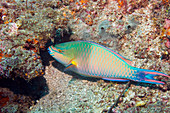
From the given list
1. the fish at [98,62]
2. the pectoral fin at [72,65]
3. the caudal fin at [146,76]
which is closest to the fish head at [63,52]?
the fish at [98,62]

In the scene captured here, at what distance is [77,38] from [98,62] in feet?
3.75

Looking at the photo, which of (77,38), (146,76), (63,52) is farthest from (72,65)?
(146,76)

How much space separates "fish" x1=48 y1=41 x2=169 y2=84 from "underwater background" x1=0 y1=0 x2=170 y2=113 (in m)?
0.28

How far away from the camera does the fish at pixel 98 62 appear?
8.53 feet

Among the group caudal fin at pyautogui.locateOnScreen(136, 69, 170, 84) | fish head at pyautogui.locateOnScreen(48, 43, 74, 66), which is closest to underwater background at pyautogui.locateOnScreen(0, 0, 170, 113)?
fish head at pyautogui.locateOnScreen(48, 43, 74, 66)

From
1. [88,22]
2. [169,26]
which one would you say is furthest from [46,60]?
[169,26]

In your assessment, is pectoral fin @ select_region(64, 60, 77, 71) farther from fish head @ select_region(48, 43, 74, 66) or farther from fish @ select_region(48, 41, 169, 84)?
fish head @ select_region(48, 43, 74, 66)

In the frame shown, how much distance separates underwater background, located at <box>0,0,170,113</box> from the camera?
8.38 ft

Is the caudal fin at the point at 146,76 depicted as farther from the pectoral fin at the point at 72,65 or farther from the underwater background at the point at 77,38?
the pectoral fin at the point at 72,65

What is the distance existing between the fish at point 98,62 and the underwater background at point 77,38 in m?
0.28

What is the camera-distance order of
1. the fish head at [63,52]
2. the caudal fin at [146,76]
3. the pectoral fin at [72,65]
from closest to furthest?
the caudal fin at [146,76]
the pectoral fin at [72,65]
the fish head at [63,52]

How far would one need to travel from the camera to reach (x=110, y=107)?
251cm

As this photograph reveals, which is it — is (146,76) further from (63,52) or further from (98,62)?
(63,52)

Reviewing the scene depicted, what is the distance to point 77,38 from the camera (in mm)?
3602
